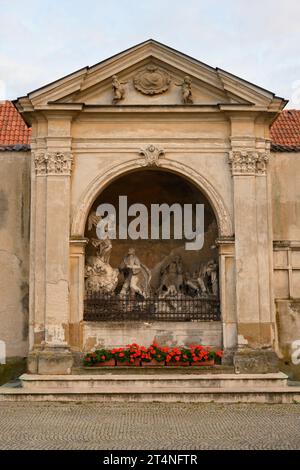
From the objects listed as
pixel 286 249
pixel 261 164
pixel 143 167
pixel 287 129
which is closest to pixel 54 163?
pixel 143 167

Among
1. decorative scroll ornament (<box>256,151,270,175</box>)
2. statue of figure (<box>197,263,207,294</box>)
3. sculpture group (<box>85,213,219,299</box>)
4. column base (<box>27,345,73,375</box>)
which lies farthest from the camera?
statue of figure (<box>197,263,207,294</box>)

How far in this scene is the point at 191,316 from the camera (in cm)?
1394

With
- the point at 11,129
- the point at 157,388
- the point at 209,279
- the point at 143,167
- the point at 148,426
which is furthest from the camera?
the point at 11,129

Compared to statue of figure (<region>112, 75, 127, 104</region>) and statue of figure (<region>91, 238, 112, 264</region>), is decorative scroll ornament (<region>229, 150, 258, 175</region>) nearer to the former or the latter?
statue of figure (<region>112, 75, 127, 104</region>)

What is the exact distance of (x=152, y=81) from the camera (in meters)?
14.0

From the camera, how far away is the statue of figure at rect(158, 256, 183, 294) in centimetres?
1493

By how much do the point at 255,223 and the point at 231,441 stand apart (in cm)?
587

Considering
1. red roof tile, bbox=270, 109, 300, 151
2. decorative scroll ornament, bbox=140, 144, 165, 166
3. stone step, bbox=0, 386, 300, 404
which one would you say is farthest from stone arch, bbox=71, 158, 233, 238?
red roof tile, bbox=270, 109, 300, 151

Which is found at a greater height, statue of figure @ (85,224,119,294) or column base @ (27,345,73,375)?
statue of figure @ (85,224,119,294)

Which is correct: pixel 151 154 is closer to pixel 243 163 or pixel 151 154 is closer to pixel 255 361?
pixel 243 163

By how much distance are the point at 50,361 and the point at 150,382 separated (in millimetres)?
2122

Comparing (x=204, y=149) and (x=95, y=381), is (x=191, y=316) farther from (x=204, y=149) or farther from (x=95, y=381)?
(x=204, y=149)

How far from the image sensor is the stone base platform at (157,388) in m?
11.9

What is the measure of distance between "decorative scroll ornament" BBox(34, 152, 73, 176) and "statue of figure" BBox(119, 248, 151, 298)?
255 centimetres
